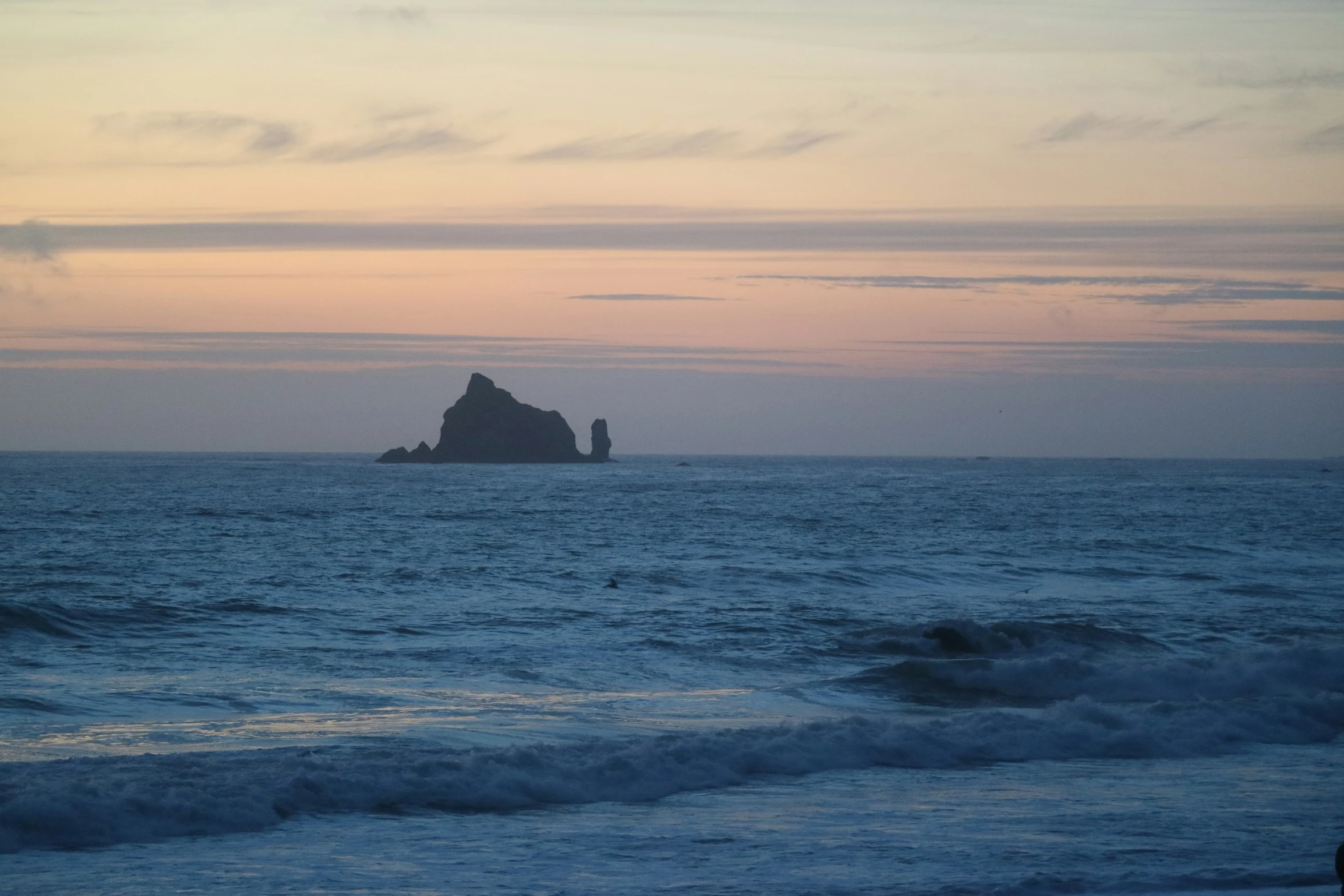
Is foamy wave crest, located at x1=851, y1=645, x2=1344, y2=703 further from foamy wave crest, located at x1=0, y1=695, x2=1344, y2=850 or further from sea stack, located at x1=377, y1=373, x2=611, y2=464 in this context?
sea stack, located at x1=377, y1=373, x2=611, y2=464

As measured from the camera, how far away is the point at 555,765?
11.2 m

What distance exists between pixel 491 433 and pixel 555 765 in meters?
185

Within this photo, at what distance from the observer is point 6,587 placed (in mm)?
25734

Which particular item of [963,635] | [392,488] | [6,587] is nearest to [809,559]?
[963,635]

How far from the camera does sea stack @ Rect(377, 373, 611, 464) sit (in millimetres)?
194750

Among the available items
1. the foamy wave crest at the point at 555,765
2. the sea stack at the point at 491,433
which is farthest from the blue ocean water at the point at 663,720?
the sea stack at the point at 491,433

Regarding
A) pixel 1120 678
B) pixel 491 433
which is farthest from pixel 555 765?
pixel 491 433

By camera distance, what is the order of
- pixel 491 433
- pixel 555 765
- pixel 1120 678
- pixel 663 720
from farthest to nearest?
pixel 491 433
pixel 1120 678
pixel 663 720
pixel 555 765

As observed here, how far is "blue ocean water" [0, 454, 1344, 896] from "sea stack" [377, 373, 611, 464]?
156 metres

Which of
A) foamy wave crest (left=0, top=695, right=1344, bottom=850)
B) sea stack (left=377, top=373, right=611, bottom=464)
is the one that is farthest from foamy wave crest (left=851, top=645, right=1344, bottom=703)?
sea stack (left=377, top=373, right=611, bottom=464)

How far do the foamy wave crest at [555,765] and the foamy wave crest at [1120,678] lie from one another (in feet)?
7.98

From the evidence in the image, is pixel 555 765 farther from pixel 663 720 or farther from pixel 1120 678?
pixel 1120 678

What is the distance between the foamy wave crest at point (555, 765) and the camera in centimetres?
941

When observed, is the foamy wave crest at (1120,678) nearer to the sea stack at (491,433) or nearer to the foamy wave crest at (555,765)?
the foamy wave crest at (555,765)
